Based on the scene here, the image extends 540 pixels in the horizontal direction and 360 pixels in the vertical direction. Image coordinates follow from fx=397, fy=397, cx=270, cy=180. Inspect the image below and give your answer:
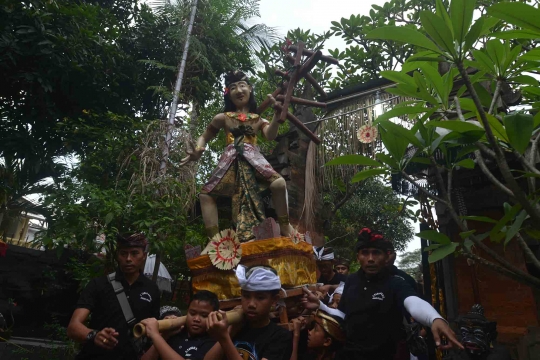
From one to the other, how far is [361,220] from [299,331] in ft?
31.6

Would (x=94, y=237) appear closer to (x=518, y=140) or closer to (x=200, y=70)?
(x=518, y=140)

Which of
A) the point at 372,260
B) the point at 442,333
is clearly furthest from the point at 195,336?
the point at 442,333

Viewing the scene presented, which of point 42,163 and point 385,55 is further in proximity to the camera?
point 42,163

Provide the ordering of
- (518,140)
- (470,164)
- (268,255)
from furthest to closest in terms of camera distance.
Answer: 1. (268,255)
2. (470,164)
3. (518,140)

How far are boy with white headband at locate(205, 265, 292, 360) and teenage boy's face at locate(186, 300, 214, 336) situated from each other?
331 millimetres

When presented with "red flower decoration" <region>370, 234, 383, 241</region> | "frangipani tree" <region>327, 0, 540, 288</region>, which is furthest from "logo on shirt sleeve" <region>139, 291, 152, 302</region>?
"frangipani tree" <region>327, 0, 540, 288</region>

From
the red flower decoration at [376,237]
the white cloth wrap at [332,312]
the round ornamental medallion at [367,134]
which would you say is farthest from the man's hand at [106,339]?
the round ornamental medallion at [367,134]

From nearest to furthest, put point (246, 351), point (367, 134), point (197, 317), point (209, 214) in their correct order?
point (246, 351) < point (197, 317) < point (209, 214) < point (367, 134)

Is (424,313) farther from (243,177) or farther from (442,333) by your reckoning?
(243,177)

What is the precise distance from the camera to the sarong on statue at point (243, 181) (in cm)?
413

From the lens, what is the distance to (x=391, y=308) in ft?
8.38

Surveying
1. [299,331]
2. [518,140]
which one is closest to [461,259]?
[299,331]

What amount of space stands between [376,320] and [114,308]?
1.80m

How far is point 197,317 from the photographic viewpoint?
2518 mm
